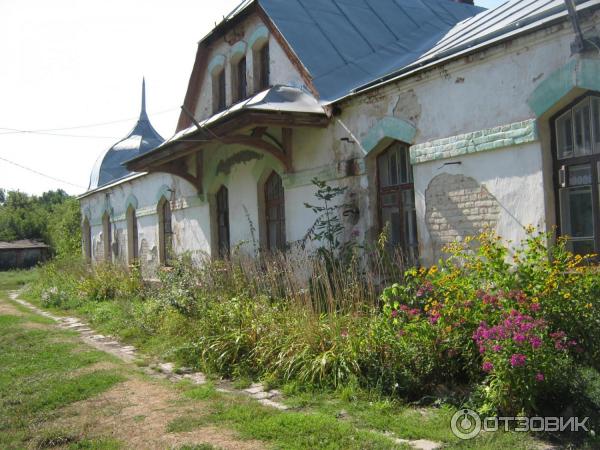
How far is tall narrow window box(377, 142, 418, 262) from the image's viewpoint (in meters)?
8.35

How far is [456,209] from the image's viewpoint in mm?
7301

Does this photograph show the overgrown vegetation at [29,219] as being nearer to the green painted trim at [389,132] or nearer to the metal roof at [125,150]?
the metal roof at [125,150]

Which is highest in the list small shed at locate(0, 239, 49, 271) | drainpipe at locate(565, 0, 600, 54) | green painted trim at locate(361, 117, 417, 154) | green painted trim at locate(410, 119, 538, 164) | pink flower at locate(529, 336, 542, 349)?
drainpipe at locate(565, 0, 600, 54)

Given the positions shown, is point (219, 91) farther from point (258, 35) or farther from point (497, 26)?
point (497, 26)

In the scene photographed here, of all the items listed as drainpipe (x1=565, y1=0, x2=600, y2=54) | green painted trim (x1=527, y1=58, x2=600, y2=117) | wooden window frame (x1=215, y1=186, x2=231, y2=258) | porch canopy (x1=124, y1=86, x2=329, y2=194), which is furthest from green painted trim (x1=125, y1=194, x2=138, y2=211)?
drainpipe (x1=565, y1=0, x2=600, y2=54)

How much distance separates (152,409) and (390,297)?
8.87ft

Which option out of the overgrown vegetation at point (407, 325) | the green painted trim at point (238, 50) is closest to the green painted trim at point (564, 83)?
the overgrown vegetation at point (407, 325)

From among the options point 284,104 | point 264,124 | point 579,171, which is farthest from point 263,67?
point 579,171

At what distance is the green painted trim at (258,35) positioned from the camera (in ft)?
38.4

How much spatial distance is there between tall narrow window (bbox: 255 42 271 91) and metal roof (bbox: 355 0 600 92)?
3831mm

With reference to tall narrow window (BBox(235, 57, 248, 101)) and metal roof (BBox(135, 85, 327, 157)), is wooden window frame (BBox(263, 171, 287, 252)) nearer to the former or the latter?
metal roof (BBox(135, 85, 327, 157))

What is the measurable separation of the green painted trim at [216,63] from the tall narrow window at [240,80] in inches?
18.7

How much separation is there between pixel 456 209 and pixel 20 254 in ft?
135

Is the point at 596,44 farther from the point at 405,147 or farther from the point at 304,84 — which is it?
the point at 304,84
